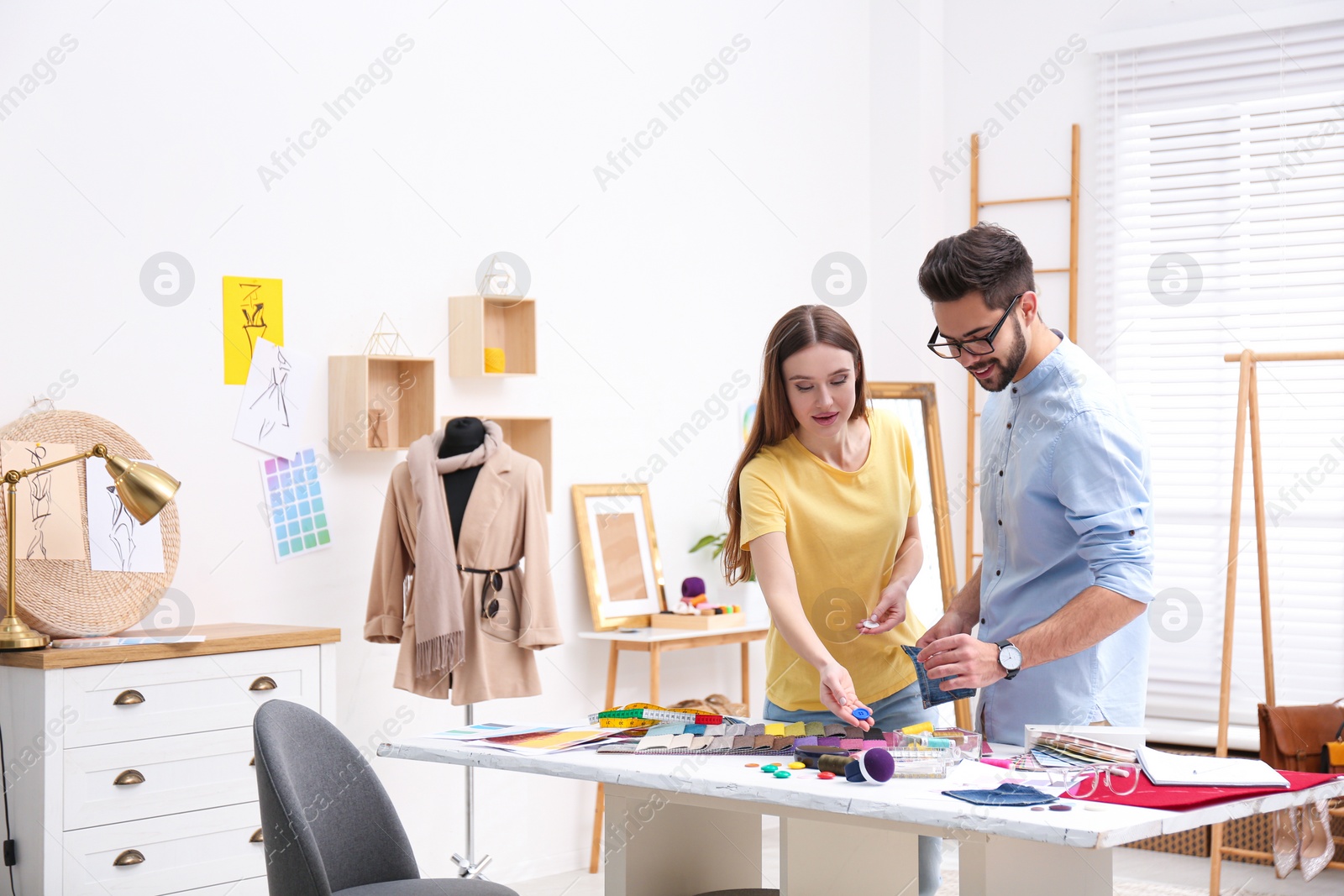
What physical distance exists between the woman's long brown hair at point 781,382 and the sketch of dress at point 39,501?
1664 mm

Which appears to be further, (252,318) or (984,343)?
(252,318)

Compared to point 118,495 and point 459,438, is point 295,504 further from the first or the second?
point 118,495

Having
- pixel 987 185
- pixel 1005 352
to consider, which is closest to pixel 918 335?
pixel 987 185

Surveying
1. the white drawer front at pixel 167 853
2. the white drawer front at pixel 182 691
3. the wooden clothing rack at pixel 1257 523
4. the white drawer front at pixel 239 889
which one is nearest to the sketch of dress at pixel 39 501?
the white drawer front at pixel 182 691

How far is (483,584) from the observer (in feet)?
12.2

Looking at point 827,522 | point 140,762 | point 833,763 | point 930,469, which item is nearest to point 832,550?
point 827,522

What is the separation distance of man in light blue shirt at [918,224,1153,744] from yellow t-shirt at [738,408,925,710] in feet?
0.40

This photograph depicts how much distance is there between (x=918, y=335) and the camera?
18.9 ft

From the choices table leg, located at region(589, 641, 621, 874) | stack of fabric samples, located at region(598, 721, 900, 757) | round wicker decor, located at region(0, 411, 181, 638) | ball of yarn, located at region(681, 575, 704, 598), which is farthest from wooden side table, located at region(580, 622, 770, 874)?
stack of fabric samples, located at region(598, 721, 900, 757)

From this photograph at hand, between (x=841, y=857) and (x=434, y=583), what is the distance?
6.01 ft

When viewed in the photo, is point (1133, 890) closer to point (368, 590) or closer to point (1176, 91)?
point (368, 590)

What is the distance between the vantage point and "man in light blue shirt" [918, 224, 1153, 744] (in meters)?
2.10

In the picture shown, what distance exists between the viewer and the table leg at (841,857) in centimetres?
202

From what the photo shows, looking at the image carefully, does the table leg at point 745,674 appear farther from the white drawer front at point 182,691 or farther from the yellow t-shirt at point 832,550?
the yellow t-shirt at point 832,550
